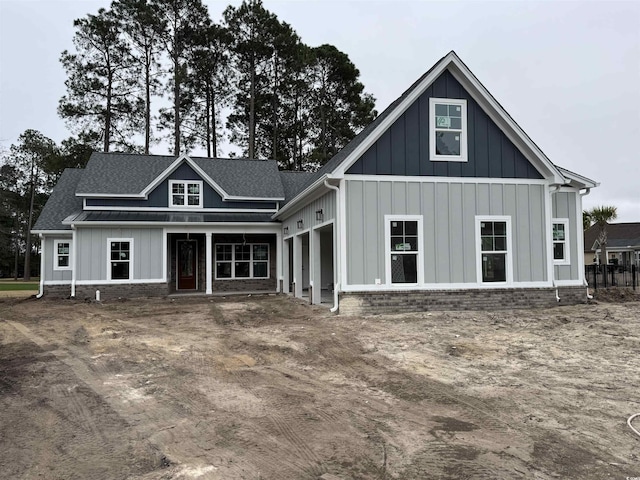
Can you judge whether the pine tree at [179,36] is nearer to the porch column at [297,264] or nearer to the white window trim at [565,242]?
the porch column at [297,264]

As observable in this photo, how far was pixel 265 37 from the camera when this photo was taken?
30.8 meters

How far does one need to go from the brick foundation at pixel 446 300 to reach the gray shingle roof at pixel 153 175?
1046 centimetres

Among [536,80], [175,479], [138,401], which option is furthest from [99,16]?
[175,479]

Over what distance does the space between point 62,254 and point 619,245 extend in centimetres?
4033

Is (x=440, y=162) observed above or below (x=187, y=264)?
above

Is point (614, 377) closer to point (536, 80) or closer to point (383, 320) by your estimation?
point (383, 320)

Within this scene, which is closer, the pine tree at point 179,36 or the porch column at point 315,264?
the porch column at point 315,264

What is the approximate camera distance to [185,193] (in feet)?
63.6

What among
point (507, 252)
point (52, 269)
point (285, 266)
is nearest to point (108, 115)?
point (52, 269)

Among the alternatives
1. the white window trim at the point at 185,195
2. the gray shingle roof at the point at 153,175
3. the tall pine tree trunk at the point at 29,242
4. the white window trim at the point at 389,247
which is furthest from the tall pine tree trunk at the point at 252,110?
the tall pine tree trunk at the point at 29,242

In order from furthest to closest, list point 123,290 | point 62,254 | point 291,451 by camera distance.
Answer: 1. point 62,254
2. point 123,290
3. point 291,451

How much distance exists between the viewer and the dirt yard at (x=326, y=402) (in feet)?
11.2

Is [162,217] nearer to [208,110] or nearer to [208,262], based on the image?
[208,262]

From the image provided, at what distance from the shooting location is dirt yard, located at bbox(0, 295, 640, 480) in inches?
134
